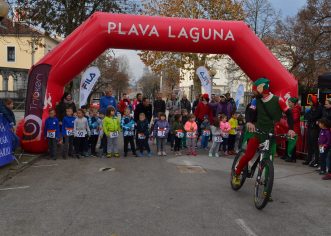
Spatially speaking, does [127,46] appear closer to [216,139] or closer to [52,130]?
[52,130]

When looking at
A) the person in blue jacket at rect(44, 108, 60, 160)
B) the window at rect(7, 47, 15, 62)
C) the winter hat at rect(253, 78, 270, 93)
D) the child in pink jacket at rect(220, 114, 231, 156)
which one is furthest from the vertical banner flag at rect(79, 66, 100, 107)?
the window at rect(7, 47, 15, 62)

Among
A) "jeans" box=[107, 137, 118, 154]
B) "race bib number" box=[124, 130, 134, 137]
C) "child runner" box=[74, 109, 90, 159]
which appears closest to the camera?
"child runner" box=[74, 109, 90, 159]

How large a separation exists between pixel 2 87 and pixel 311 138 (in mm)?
48374

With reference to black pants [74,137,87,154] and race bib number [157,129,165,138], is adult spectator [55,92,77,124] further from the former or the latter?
race bib number [157,129,165,138]

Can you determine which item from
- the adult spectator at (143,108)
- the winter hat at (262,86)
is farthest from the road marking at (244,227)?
the adult spectator at (143,108)

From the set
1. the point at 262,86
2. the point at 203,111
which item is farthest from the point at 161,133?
the point at 262,86

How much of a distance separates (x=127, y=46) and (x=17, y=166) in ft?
14.5

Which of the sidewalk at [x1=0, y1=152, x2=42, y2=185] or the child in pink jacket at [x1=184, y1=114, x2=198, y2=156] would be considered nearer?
the sidewalk at [x1=0, y1=152, x2=42, y2=185]

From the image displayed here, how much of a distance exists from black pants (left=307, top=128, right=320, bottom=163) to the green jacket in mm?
5042

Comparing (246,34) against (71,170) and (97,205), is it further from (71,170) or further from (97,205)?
Result: (97,205)

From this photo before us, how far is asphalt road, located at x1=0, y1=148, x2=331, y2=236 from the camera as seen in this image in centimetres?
552

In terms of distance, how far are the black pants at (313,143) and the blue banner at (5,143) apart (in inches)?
286

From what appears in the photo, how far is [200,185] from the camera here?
8195 mm

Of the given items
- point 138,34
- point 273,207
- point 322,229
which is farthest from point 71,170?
point 322,229
